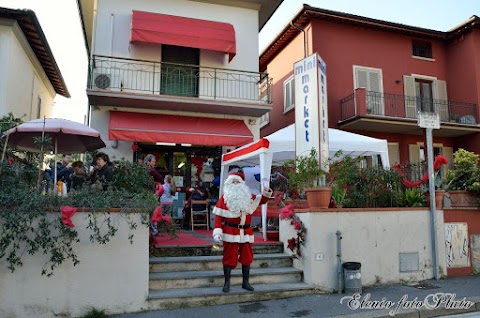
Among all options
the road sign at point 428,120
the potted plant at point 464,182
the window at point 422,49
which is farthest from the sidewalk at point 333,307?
the window at point 422,49

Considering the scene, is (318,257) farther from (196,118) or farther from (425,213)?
(196,118)

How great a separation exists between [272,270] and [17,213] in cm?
418

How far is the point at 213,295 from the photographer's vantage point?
244 inches

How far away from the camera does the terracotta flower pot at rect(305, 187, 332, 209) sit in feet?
23.4

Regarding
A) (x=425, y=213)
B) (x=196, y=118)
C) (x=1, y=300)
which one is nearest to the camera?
(x=1, y=300)

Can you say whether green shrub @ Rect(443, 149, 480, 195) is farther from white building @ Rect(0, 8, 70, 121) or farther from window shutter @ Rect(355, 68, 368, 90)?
white building @ Rect(0, 8, 70, 121)

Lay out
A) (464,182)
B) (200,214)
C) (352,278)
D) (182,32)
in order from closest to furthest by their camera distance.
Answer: (352,278), (464,182), (200,214), (182,32)

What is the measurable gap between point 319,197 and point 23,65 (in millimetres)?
12360

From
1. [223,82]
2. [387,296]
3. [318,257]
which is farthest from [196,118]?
[387,296]

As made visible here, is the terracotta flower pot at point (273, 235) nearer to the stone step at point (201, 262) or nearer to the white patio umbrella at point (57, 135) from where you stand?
the stone step at point (201, 262)

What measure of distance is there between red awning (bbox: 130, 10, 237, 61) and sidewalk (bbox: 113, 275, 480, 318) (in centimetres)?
879

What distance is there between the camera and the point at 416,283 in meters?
7.57

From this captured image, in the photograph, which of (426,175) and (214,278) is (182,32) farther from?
(214,278)

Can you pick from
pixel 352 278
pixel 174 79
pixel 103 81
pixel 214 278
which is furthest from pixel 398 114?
pixel 214 278
